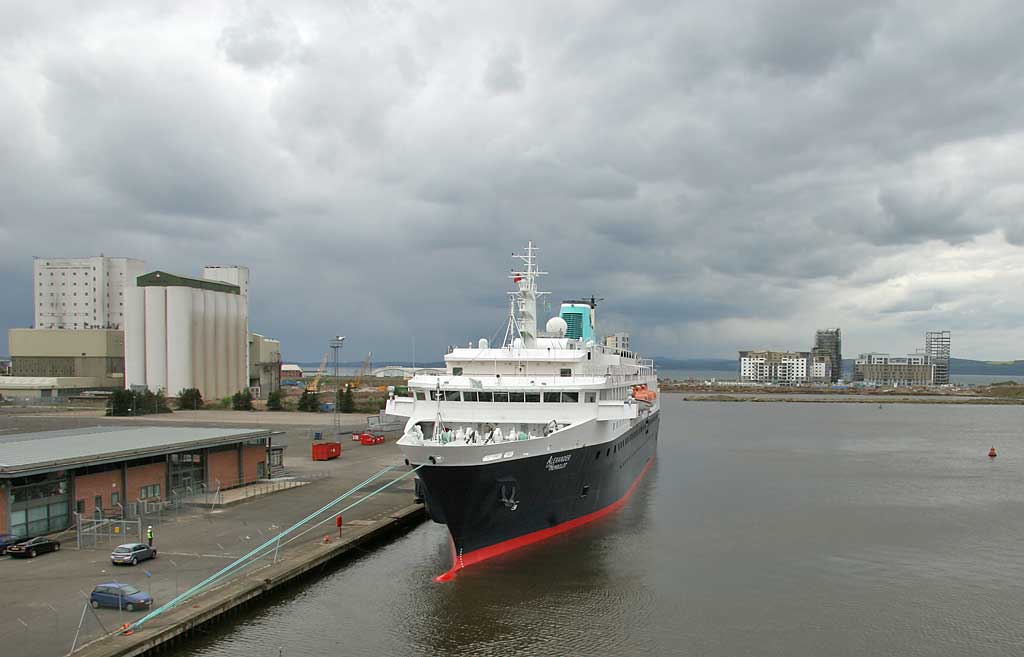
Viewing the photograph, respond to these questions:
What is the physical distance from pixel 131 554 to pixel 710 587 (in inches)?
730

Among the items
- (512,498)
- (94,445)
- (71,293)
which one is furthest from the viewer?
(71,293)

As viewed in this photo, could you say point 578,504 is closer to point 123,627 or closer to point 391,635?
point 391,635

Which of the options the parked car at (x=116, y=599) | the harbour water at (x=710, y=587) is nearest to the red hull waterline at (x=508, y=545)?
the harbour water at (x=710, y=587)

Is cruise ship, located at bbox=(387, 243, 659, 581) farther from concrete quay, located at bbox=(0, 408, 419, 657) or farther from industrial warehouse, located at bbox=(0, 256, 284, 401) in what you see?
industrial warehouse, located at bbox=(0, 256, 284, 401)

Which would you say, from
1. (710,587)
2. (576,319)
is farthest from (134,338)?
(710,587)

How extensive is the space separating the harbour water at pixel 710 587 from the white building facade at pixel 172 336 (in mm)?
79182

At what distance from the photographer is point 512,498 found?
2345cm

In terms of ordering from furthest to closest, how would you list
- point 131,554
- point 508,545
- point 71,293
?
point 71,293 < point 508,545 < point 131,554

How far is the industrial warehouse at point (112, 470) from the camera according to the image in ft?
80.9

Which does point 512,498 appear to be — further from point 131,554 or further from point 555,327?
point 555,327

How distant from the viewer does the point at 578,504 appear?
27.9 meters

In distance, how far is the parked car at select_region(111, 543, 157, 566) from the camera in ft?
71.3

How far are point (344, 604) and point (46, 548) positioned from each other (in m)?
10.6

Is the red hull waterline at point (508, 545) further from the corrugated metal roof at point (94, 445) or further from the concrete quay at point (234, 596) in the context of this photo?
the corrugated metal roof at point (94, 445)
